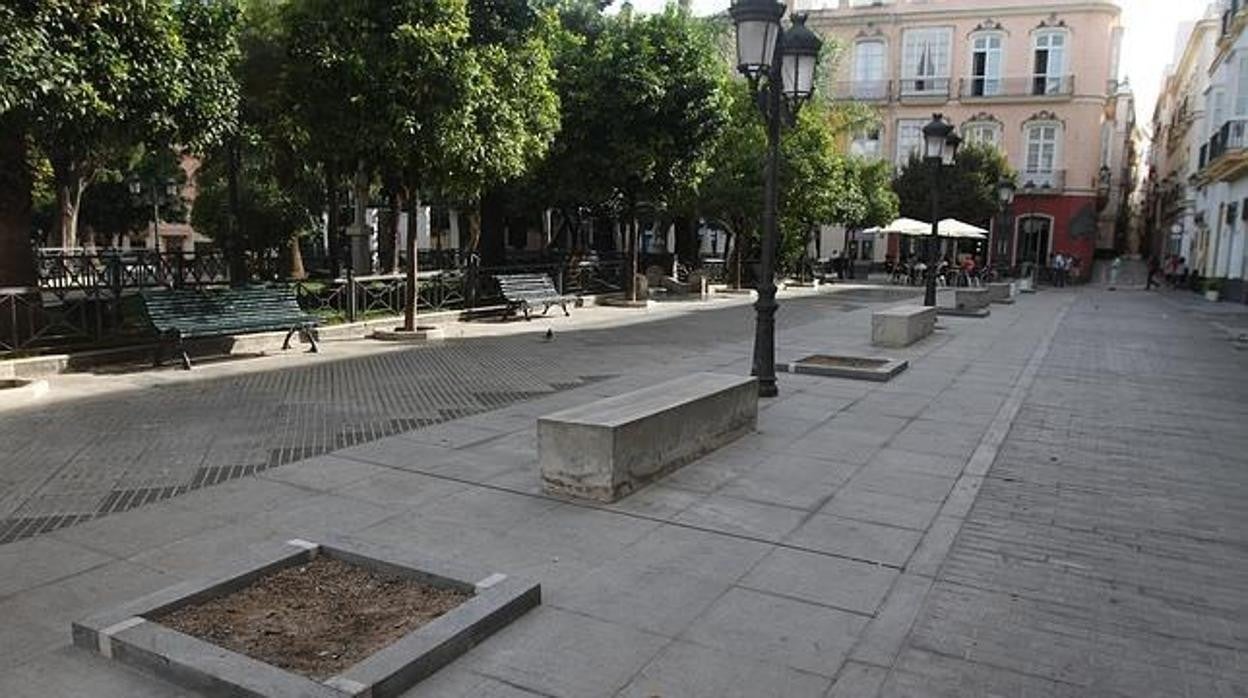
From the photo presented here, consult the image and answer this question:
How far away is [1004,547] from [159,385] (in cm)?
830

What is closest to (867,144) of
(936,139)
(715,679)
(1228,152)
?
(1228,152)

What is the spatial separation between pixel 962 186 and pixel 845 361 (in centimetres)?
3088

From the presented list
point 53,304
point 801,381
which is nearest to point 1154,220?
point 801,381

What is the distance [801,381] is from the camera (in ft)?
33.8

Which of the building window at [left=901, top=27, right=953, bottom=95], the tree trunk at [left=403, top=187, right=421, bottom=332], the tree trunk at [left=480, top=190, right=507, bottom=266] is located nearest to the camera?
the tree trunk at [left=403, top=187, right=421, bottom=332]

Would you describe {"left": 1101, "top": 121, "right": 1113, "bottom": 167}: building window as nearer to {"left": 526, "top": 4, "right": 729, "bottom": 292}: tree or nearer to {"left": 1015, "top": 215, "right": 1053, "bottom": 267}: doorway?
{"left": 1015, "top": 215, "right": 1053, "bottom": 267}: doorway

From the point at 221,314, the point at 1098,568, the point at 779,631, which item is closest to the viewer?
the point at 779,631

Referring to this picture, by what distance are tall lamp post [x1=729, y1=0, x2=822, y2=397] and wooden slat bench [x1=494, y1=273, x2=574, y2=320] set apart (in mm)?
8494

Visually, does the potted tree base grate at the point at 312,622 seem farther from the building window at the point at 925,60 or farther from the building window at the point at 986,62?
the building window at the point at 925,60

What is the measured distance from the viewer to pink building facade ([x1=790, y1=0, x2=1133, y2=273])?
41.7 metres

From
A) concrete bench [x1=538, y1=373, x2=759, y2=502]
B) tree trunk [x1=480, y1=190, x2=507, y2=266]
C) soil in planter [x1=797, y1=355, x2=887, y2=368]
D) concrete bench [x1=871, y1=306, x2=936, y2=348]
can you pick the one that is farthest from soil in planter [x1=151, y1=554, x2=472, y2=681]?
tree trunk [x1=480, y1=190, x2=507, y2=266]

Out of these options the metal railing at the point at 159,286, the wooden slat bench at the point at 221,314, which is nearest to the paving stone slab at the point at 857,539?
the wooden slat bench at the point at 221,314

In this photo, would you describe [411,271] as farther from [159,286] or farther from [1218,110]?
[1218,110]

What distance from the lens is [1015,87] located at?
141 feet
